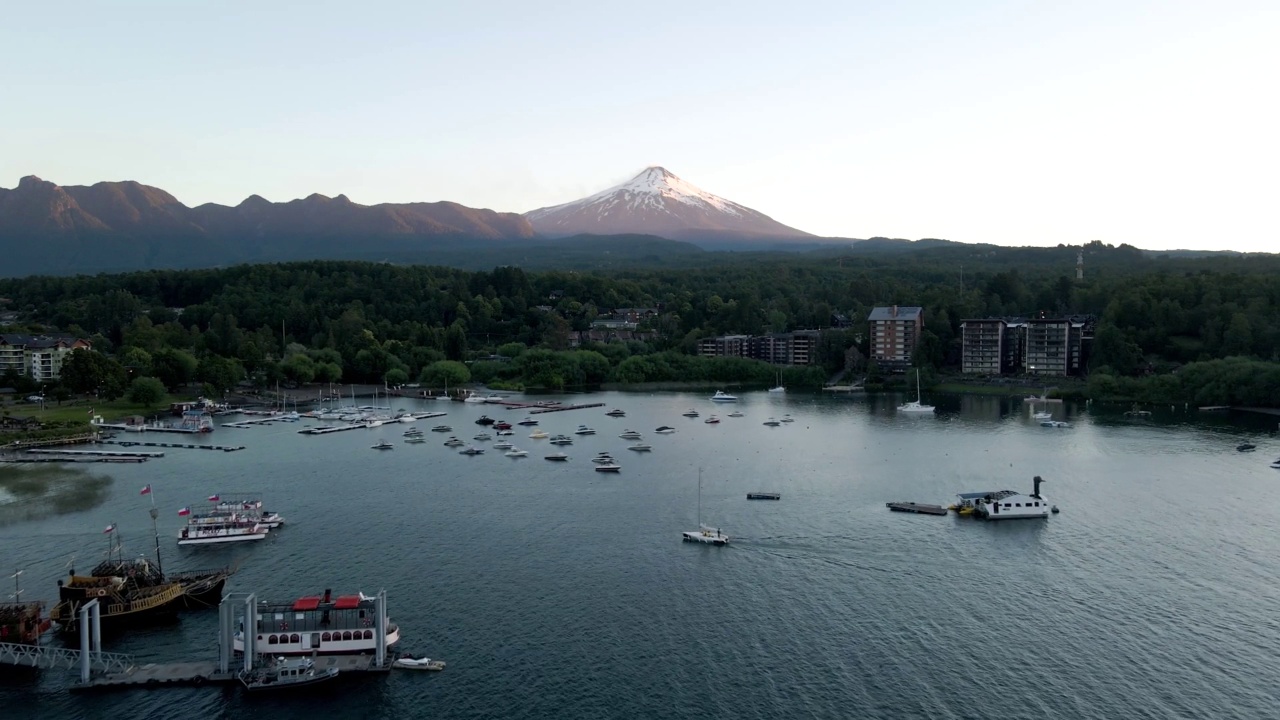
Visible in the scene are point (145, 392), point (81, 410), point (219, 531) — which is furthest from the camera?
point (145, 392)

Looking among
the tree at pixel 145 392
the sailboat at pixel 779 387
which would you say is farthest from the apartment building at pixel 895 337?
the tree at pixel 145 392

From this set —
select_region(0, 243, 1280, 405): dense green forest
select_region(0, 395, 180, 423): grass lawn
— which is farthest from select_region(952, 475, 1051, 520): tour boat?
select_region(0, 395, 180, 423): grass lawn

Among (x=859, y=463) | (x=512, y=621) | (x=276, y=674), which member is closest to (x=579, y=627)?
(x=512, y=621)

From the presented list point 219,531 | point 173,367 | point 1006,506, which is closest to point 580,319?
point 173,367

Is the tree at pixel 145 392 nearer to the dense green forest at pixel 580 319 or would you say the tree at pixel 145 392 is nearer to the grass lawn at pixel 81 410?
the grass lawn at pixel 81 410

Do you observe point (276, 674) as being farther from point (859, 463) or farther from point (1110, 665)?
point (859, 463)

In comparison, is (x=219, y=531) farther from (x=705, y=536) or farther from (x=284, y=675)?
(x=705, y=536)

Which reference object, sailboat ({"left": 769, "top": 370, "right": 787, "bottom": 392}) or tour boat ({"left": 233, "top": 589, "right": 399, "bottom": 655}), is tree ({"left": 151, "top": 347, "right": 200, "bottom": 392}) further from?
tour boat ({"left": 233, "top": 589, "right": 399, "bottom": 655})
